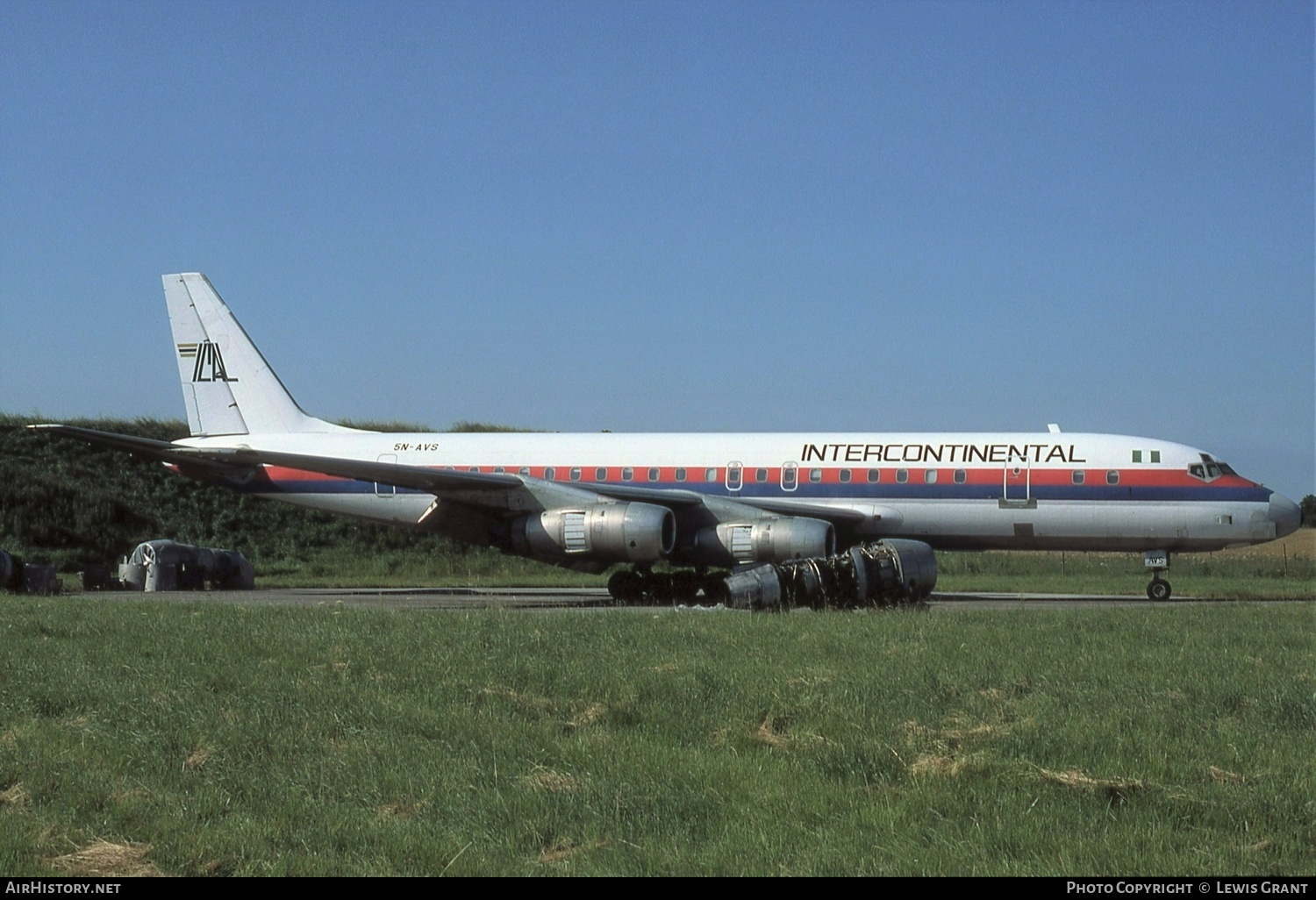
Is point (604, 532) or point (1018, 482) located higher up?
point (1018, 482)

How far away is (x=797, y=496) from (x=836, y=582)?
6.34 meters

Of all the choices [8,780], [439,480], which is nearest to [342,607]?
[439,480]

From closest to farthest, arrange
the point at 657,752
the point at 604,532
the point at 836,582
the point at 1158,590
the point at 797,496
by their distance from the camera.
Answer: the point at 657,752 → the point at 836,582 → the point at 604,532 → the point at 1158,590 → the point at 797,496

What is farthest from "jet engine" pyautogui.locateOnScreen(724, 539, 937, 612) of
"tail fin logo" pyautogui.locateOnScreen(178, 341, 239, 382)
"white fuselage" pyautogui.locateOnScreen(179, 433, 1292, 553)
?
"tail fin logo" pyautogui.locateOnScreen(178, 341, 239, 382)

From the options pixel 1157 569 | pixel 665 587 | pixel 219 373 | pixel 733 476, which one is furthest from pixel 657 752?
pixel 219 373

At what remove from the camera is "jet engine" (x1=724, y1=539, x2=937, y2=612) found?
20.4 m

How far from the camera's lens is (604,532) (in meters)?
23.9

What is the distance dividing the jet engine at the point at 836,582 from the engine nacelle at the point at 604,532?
3.02 m

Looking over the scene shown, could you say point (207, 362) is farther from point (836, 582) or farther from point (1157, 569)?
point (1157, 569)

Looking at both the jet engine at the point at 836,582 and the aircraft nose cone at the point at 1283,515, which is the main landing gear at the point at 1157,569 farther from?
the jet engine at the point at 836,582

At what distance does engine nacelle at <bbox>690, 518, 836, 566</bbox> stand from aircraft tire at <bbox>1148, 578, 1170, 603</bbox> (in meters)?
6.74

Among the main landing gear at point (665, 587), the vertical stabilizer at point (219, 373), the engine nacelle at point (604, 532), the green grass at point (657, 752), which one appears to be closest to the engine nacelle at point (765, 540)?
the engine nacelle at point (604, 532)

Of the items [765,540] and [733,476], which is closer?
[765,540]

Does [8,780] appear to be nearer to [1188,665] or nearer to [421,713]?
[421,713]
